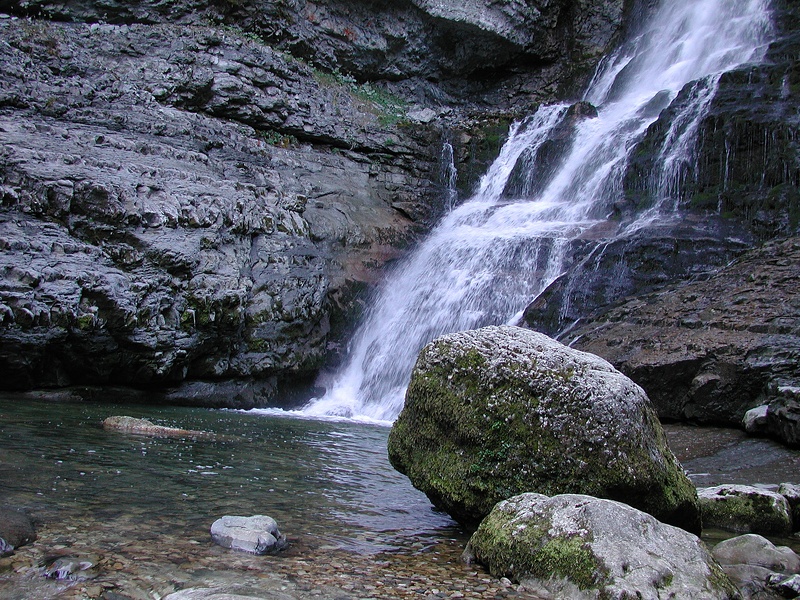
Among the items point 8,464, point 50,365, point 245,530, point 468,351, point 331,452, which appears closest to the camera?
point 245,530

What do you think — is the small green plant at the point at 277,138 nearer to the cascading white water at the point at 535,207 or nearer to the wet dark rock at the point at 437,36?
the wet dark rock at the point at 437,36

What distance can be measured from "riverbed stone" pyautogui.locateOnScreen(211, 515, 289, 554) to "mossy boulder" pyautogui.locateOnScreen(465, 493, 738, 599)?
4.54ft

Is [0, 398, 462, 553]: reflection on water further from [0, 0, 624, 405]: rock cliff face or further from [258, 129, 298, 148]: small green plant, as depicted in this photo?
[258, 129, 298, 148]: small green plant

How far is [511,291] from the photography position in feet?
52.0

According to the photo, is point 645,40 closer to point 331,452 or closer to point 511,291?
point 511,291

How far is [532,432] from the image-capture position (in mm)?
4930

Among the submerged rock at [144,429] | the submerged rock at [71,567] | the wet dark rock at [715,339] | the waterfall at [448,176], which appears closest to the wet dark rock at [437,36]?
the waterfall at [448,176]

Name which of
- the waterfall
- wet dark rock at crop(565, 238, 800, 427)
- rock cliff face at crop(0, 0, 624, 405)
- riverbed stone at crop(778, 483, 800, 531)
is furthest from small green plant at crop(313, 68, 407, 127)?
riverbed stone at crop(778, 483, 800, 531)

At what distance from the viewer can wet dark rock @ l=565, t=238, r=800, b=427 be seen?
986 cm

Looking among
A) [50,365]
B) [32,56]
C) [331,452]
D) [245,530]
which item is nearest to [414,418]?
[245,530]

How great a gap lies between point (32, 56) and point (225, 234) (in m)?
7.89

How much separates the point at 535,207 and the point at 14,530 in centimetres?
1707

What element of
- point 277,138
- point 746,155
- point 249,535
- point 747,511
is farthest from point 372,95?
point 249,535

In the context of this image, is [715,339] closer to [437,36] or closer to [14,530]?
[14,530]
